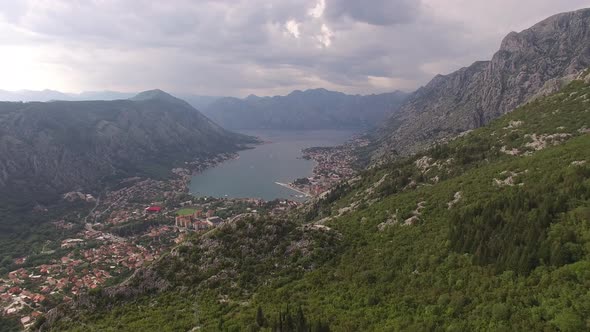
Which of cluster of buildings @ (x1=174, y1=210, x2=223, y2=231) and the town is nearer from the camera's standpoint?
the town

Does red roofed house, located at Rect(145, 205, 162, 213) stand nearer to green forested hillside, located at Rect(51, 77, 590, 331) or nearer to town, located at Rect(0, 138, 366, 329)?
town, located at Rect(0, 138, 366, 329)

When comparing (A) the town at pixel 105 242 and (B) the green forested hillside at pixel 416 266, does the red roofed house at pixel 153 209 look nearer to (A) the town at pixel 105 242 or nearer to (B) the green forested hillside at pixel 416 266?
(A) the town at pixel 105 242

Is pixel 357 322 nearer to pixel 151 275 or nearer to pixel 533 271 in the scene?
pixel 533 271

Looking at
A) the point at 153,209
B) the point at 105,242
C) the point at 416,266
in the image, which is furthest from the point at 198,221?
the point at 416,266

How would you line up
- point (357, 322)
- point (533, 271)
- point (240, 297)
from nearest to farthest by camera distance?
point (533, 271) < point (357, 322) < point (240, 297)

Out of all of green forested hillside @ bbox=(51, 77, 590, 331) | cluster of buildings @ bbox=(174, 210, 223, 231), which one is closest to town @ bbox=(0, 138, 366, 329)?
cluster of buildings @ bbox=(174, 210, 223, 231)

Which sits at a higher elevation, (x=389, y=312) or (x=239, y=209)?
(x=389, y=312)

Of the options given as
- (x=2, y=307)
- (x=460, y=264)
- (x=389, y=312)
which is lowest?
(x=2, y=307)

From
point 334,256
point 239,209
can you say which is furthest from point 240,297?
point 239,209
